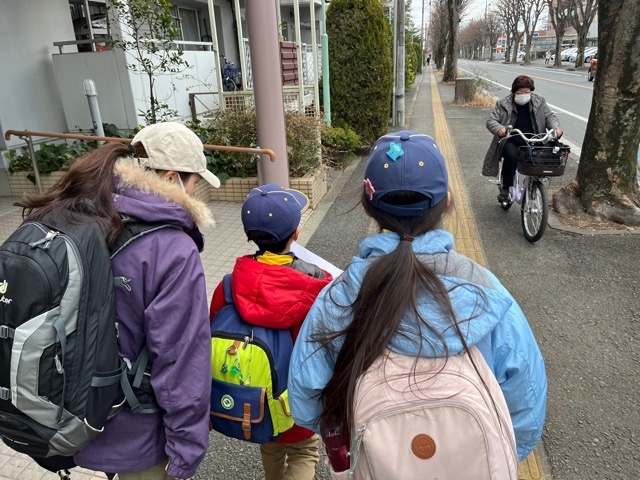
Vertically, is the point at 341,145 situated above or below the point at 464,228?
above

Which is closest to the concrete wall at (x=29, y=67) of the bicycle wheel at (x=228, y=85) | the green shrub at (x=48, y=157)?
the green shrub at (x=48, y=157)

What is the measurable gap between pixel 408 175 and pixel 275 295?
2.12 feet

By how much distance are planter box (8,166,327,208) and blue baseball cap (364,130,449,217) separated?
17.5 ft

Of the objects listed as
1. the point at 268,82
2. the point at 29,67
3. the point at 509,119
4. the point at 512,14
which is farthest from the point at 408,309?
the point at 512,14

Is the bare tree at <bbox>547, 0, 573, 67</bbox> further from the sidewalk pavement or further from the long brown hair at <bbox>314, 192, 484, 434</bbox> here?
the long brown hair at <bbox>314, 192, 484, 434</bbox>

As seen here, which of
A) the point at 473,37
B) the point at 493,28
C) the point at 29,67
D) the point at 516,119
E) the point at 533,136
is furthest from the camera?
the point at 473,37

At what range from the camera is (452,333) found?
1.16m

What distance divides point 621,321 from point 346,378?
3324mm

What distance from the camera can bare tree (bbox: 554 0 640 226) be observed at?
5.16m

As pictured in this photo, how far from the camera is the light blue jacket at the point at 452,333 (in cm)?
118

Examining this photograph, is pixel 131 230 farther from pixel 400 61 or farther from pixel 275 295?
pixel 400 61

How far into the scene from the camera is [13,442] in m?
1.41

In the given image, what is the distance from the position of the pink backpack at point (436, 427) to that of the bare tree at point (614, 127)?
5284 mm

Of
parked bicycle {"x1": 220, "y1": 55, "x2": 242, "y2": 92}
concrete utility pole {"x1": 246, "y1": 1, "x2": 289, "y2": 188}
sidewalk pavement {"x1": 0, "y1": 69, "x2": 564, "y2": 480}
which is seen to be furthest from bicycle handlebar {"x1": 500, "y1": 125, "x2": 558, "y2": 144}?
parked bicycle {"x1": 220, "y1": 55, "x2": 242, "y2": 92}
